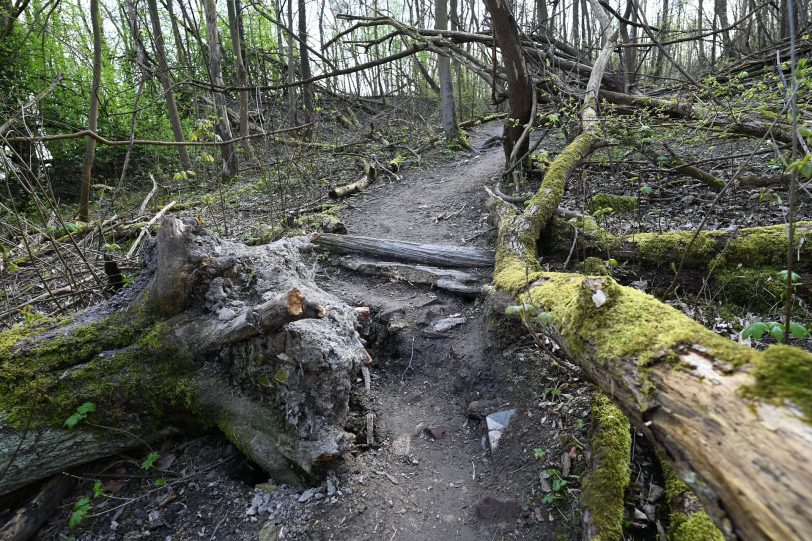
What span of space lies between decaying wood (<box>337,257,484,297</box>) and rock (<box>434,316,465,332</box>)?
0.44 metres

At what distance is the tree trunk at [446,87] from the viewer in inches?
423

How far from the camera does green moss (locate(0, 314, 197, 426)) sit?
9.75 ft

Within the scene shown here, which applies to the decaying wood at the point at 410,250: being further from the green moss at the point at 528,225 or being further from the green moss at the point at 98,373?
the green moss at the point at 98,373

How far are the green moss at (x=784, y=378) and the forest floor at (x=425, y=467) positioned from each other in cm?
125

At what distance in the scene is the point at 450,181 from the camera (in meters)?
9.12

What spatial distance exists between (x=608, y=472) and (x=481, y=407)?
1197mm

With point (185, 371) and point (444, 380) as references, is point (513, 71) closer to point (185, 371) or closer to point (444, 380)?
point (444, 380)

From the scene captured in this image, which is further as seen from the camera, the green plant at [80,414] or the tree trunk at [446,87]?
the tree trunk at [446,87]

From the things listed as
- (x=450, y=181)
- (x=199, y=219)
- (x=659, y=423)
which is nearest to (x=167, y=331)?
(x=199, y=219)

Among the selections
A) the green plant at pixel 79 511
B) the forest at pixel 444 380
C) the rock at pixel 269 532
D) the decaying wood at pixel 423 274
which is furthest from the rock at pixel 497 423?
the green plant at pixel 79 511

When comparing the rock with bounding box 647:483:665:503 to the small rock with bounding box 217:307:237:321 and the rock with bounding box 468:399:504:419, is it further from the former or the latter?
the small rock with bounding box 217:307:237:321

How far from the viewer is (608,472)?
93.4 inches

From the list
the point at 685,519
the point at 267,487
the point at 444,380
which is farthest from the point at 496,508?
the point at 267,487

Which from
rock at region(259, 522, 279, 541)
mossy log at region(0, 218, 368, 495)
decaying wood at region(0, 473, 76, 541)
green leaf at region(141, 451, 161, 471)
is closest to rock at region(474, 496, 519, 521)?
mossy log at region(0, 218, 368, 495)
